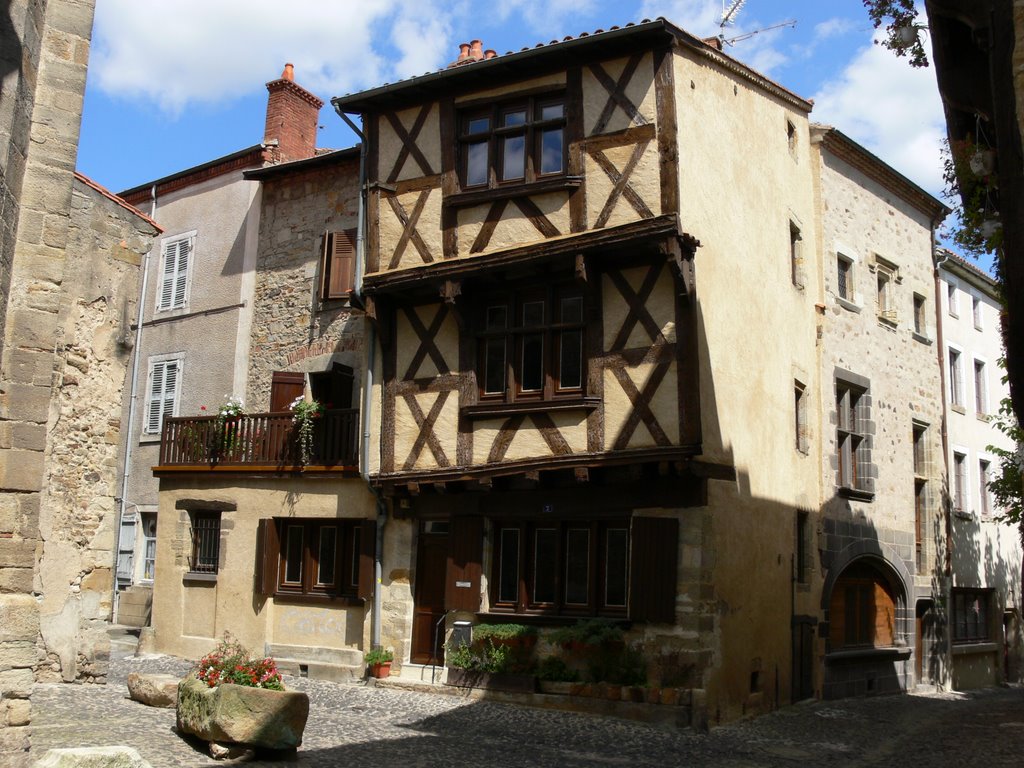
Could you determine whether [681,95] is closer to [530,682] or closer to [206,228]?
[530,682]

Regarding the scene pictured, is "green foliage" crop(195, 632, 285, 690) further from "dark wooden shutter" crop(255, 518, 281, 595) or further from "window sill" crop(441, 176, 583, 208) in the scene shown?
"window sill" crop(441, 176, 583, 208)

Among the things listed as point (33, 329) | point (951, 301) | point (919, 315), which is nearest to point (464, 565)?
point (33, 329)

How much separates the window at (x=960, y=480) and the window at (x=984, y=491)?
0.69 m

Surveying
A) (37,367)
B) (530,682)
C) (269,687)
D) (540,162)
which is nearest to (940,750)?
(530,682)

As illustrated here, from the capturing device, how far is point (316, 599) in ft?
47.0

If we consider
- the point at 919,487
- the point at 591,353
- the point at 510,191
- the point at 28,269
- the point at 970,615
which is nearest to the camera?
the point at 28,269

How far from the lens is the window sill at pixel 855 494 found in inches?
612

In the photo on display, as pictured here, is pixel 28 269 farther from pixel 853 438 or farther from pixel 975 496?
pixel 975 496

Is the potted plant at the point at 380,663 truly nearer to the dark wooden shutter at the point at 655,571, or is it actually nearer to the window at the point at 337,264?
the dark wooden shutter at the point at 655,571

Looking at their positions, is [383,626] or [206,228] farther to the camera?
[206,228]

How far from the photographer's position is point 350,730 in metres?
9.95

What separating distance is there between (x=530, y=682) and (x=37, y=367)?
22.5 feet

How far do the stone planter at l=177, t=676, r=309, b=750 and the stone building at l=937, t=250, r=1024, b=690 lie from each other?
538 inches

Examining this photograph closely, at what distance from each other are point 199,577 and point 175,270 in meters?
6.39
